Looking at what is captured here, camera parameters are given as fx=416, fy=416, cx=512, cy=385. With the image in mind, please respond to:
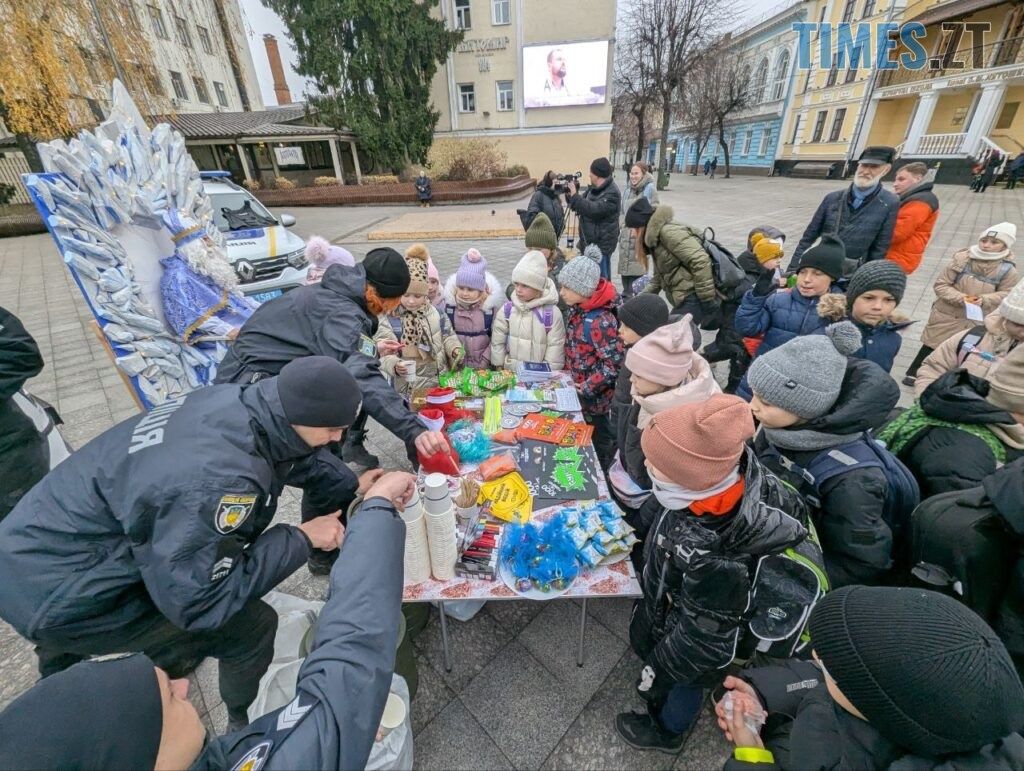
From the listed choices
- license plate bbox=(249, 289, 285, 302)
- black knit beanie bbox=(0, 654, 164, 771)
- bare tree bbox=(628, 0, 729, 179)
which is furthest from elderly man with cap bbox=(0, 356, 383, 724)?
bare tree bbox=(628, 0, 729, 179)

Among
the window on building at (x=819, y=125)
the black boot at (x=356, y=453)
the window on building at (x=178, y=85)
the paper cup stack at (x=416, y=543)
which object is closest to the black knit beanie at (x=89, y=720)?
the paper cup stack at (x=416, y=543)

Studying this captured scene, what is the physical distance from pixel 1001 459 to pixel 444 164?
74.9 feet

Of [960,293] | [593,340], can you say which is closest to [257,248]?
[593,340]

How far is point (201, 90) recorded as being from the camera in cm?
2573

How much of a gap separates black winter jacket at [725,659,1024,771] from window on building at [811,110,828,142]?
118ft

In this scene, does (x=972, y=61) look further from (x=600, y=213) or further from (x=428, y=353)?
(x=428, y=353)

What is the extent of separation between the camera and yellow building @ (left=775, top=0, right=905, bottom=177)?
23.9 metres

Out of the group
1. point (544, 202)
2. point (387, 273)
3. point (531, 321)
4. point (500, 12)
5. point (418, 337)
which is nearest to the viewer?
point (387, 273)

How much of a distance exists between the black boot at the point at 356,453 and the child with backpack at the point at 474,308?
1.23m

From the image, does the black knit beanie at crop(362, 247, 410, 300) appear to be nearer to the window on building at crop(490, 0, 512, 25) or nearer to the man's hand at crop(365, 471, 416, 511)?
the man's hand at crop(365, 471, 416, 511)

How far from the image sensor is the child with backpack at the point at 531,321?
3.37 meters

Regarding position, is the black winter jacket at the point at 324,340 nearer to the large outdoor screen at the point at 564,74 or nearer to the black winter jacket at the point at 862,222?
the black winter jacket at the point at 862,222

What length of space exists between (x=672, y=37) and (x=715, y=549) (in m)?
28.5

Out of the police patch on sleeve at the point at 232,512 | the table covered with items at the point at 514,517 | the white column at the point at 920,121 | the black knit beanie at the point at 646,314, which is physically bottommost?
the table covered with items at the point at 514,517
